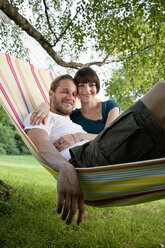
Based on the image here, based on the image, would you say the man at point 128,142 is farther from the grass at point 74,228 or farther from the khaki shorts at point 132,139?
the grass at point 74,228

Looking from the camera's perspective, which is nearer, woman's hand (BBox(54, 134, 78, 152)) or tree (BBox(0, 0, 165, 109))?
woman's hand (BBox(54, 134, 78, 152))

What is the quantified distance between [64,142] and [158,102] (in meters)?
0.89

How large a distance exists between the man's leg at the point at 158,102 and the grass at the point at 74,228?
1.33 metres

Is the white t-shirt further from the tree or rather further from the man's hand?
the tree

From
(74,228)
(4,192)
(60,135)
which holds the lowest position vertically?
(74,228)

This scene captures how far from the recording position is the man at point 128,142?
1.11 m

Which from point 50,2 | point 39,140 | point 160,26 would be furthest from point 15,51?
point 39,140

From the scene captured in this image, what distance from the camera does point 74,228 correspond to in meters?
2.35

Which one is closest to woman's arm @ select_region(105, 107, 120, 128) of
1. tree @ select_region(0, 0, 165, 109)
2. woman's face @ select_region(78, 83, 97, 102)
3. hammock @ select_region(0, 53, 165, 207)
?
woman's face @ select_region(78, 83, 97, 102)

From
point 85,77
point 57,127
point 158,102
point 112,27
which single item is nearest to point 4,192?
point 57,127

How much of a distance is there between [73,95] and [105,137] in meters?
1.09

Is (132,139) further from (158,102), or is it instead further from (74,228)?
(74,228)

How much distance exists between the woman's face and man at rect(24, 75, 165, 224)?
1.15m

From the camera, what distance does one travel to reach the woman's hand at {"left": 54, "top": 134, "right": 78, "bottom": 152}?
1798 mm
